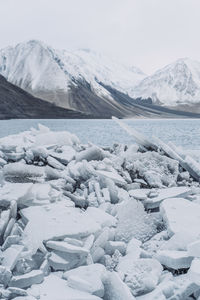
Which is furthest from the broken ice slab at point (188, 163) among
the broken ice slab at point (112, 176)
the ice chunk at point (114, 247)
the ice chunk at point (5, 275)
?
the ice chunk at point (5, 275)

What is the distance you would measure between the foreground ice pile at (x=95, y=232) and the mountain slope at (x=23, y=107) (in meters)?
137

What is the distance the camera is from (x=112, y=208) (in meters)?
6.50

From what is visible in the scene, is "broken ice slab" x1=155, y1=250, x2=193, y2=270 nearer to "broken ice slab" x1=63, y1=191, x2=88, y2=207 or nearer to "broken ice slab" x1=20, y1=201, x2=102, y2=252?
"broken ice slab" x1=20, y1=201, x2=102, y2=252

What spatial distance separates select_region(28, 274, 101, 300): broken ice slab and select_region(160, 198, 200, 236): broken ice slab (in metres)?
2.00

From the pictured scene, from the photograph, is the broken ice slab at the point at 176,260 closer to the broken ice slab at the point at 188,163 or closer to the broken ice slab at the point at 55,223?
the broken ice slab at the point at 55,223

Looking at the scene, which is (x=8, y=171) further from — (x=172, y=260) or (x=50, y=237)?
(x=172, y=260)

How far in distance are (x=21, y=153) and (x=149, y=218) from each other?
4260mm

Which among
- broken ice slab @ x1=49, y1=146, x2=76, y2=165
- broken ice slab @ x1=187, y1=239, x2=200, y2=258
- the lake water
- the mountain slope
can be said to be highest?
broken ice slab @ x1=187, y1=239, x2=200, y2=258

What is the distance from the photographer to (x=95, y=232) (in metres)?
5.36

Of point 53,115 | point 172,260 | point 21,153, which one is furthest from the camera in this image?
point 53,115

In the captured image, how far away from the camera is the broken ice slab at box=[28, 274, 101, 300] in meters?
3.95

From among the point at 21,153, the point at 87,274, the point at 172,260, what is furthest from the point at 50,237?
the point at 21,153

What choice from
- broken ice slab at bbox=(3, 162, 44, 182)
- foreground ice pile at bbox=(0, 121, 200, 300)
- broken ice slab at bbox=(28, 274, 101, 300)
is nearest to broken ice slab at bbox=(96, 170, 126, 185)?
foreground ice pile at bbox=(0, 121, 200, 300)

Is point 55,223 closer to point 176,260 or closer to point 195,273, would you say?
point 176,260
